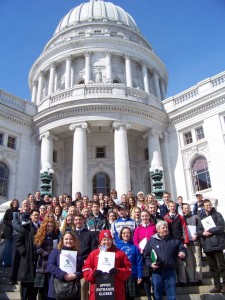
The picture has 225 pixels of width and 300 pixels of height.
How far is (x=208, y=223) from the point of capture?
7691 mm

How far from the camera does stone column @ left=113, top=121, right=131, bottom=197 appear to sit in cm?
2260

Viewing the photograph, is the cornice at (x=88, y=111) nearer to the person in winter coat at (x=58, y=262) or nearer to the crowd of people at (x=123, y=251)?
the crowd of people at (x=123, y=251)

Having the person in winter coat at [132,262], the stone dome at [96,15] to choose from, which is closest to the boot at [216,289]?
the person in winter coat at [132,262]

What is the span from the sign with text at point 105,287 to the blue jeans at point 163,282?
1642mm

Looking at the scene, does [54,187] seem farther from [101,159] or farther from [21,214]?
[21,214]

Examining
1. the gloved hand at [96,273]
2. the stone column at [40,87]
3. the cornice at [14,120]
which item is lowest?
the gloved hand at [96,273]

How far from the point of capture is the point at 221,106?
950 inches

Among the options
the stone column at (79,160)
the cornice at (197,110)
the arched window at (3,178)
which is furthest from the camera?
the cornice at (197,110)

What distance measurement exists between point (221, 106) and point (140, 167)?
9.41m

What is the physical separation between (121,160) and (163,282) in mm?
17431

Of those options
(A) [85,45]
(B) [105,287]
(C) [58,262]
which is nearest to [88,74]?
(A) [85,45]

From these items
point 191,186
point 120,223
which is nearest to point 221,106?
point 191,186

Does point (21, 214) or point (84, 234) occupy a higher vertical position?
point (21, 214)

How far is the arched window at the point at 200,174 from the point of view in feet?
78.4
